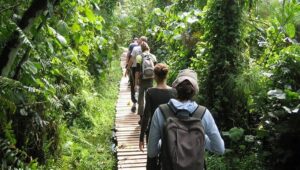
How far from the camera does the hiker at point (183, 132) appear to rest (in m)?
3.01

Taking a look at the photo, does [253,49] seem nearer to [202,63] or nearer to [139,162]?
[202,63]

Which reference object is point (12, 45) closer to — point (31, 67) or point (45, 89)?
point (31, 67)

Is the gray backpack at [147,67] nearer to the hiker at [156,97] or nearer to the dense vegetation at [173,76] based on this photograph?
the dense vegetation at [173,76]

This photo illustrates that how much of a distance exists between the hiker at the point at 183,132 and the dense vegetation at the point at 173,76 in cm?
110

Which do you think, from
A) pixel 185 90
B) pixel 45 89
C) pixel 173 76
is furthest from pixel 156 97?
pixel 173 76

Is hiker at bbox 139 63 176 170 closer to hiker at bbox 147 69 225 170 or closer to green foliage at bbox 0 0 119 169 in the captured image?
green foliage at bbox 0 0 119 169

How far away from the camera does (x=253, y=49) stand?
26.8ft

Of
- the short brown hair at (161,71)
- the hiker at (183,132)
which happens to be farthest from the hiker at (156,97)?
the hiker at (183,132)

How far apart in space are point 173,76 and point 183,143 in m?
7.32

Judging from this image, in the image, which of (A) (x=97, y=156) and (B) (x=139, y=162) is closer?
(B) (x=139, y=162)

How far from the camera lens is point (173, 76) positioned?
10.3 meters

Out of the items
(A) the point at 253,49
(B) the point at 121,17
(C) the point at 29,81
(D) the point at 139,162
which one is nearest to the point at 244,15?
(A) the point at 253,49

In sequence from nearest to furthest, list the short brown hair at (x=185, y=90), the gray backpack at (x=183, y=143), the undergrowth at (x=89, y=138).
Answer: the gray backpack at (x=183, y=143) → the short brown hair at (x=185, y=90) → the undergrowth at (x=89, y=138)

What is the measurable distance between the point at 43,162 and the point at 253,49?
4745 mm
